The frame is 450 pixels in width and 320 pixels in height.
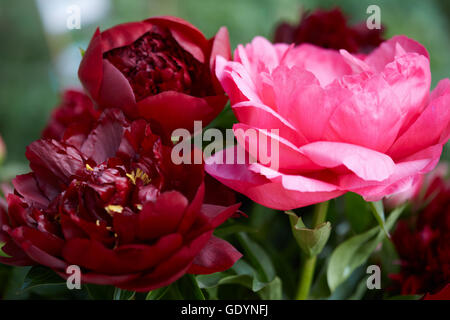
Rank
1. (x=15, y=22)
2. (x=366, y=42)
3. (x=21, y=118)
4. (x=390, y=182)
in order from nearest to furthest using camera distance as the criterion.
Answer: (x=390, y=182)
(x=366, y=42)
(x=21, y=118)
(x=15, y=22)

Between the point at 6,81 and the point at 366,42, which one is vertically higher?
the point at 366,42

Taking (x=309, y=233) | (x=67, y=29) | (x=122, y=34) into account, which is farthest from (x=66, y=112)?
(x=67, y=29)

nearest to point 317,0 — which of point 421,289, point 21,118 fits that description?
point 21,118

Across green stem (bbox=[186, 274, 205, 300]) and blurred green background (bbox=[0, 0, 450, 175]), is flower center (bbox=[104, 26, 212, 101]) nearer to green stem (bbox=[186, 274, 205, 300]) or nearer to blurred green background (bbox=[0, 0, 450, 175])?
green stem (bbox=[186, 274, 205, 300])

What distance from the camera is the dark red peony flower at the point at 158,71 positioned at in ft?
0.84

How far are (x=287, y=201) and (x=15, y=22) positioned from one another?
4.07 ft

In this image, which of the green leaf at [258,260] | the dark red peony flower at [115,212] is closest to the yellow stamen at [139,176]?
the dark red peony flower at [115,212]

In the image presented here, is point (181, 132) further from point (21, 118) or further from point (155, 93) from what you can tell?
point (21, 118)

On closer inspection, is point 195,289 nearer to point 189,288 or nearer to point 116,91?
point 189,288

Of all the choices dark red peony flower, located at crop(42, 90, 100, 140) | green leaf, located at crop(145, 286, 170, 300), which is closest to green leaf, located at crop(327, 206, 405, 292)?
green leaf, located at crop(145, 286, 170, 300)

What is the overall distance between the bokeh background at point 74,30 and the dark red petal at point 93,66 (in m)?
0.64

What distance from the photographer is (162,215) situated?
21 centimetres

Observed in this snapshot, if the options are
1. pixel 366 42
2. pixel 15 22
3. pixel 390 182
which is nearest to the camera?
pixel 390 182
